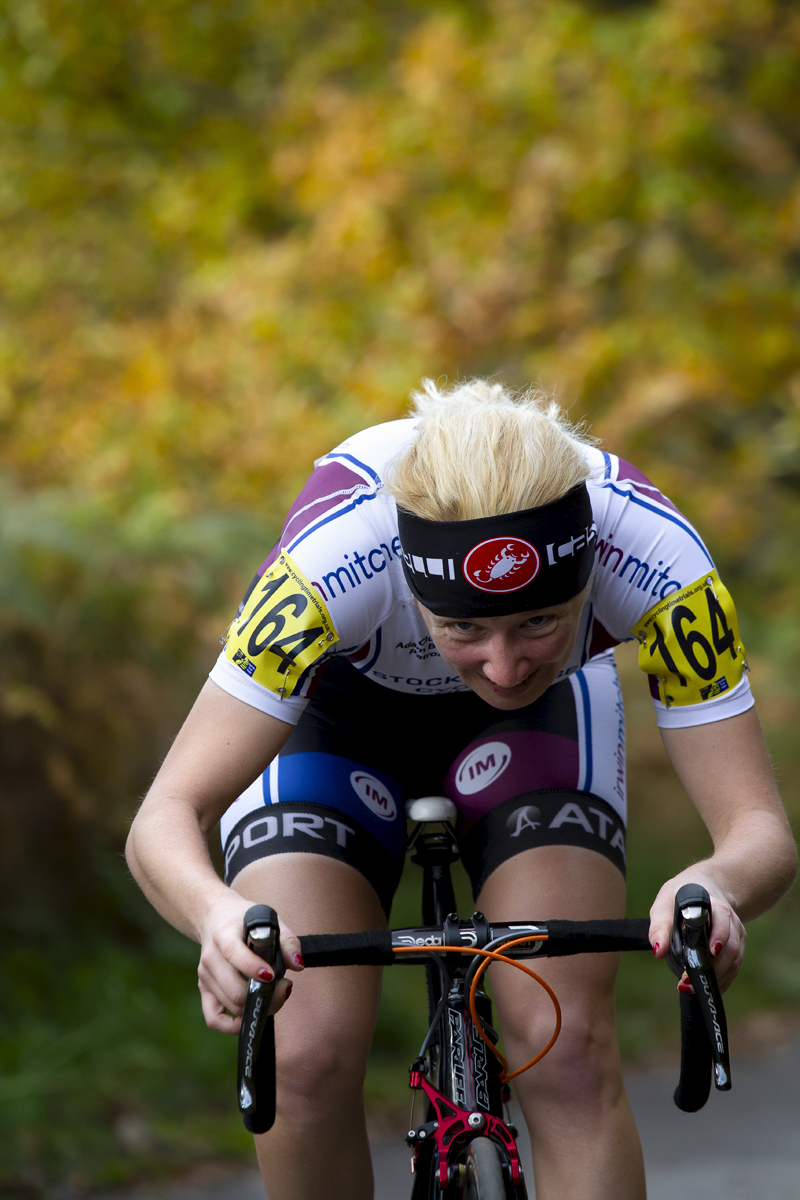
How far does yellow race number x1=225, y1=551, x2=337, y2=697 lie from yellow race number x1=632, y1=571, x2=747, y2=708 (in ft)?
2.20

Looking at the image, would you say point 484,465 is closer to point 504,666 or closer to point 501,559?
point 501,559

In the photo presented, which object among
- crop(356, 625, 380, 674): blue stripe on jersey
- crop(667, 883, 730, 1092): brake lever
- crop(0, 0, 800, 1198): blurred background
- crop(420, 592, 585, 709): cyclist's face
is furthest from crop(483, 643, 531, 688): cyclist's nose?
crop(0, 0, 800, 1198): blurred background

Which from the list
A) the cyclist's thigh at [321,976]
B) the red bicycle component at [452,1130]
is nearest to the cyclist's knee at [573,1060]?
the red bicycle component at [452,1130]

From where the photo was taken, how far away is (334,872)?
2623mm

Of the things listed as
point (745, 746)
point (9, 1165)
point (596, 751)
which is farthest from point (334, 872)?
point (9, 1165)

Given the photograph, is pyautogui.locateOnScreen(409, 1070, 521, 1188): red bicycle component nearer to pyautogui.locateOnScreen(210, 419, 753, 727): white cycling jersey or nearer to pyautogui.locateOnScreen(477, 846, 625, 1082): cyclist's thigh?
pyautogui.locateOnScreen(477, 846, 625, 1082): cyclist's thigh

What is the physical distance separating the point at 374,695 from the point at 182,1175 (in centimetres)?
263

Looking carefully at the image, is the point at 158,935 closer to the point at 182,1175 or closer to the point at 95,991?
the point at 95,991

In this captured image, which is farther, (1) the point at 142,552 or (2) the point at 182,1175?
(1) the point at 142,552

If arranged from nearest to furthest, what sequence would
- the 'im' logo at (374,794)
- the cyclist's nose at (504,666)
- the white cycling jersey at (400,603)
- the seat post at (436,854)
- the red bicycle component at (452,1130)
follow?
the red bicycle component at (452,1130) → the cyclist's nose at (504,666) → the white cycling jersey at (400,603) → the seat post at (436,854) → the 'im' logo at (374,794)

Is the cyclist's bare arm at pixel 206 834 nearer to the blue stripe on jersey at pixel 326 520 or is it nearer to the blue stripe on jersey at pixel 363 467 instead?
the blue stripe on jersey at pixel 326 520

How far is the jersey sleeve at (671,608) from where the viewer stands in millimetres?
2469

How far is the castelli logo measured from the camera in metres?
2.22

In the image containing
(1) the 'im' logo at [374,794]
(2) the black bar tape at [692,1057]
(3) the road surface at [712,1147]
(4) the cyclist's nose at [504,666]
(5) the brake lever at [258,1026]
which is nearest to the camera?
(5) the brake lever at [258,1026]
